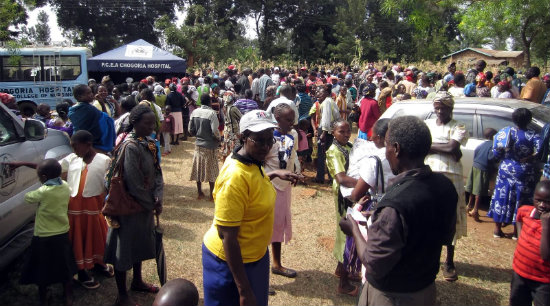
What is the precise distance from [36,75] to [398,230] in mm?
15130

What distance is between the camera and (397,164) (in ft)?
Result: 7.14

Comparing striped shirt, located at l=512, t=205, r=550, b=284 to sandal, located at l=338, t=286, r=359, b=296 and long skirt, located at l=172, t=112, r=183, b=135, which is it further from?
long skirt, located at l=172, t=112, r=183, b=135

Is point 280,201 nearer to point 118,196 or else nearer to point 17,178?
point 118,196

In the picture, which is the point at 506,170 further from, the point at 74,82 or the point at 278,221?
the point at 74,82

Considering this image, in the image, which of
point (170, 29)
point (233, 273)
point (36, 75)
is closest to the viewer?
point (233, 273)

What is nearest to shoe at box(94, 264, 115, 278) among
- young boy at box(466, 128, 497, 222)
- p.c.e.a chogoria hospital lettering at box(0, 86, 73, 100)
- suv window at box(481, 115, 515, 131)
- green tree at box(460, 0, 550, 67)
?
young boy at box(466, 128, 497, 222)

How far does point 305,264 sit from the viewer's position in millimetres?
4816

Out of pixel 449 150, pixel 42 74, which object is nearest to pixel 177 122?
pixel 42 74

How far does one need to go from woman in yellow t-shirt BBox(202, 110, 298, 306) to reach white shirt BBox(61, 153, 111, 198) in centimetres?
182

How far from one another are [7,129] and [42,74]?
37.2 feet

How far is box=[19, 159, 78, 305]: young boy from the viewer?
358 cm

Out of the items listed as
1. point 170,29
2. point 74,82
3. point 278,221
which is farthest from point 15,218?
point 170,29

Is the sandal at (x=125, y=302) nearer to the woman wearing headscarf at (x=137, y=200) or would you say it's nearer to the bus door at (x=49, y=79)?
the woman wearing headscarf at (x=137, y=200)

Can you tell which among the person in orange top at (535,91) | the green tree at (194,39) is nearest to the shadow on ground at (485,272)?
the person in orange top at (535,91)
